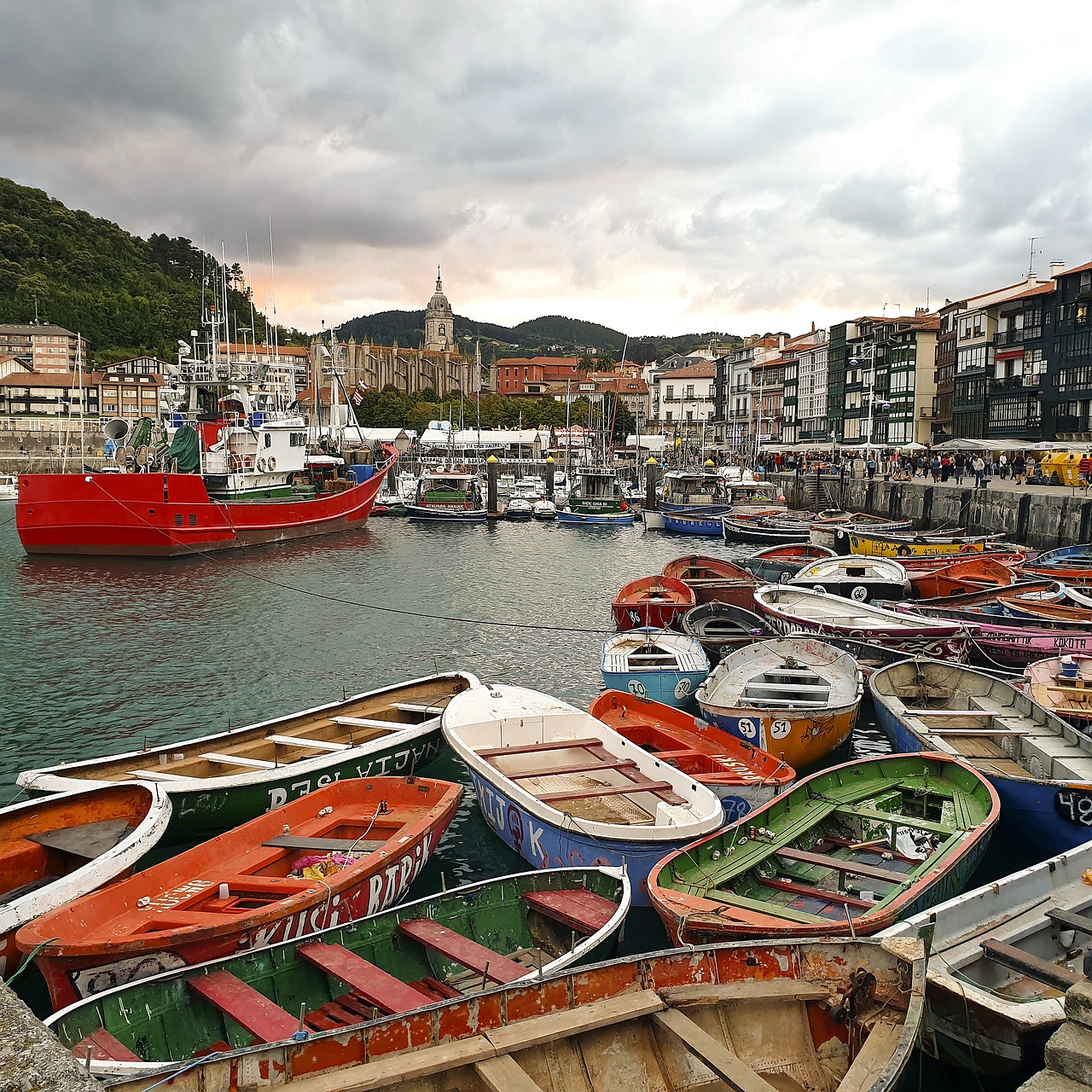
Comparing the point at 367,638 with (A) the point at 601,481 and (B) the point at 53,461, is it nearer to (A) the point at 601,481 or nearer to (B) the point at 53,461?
(A) the point at 601,481

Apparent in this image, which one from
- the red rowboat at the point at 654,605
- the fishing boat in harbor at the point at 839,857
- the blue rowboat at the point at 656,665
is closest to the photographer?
the fishing boat in harbor at the point at 839,857

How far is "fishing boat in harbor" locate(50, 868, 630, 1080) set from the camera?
Answer: 6.63 metres

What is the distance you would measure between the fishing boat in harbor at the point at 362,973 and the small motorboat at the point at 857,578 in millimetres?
17333

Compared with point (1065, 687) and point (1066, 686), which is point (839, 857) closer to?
point (1065, 687)

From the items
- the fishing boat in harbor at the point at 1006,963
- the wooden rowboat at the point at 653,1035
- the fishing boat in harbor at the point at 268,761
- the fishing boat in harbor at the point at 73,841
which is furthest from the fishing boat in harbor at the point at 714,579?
the wooden rowboat at the point at 653,1035

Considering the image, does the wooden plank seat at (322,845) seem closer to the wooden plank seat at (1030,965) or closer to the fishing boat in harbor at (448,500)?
the wooden plank seat at (1030,965)

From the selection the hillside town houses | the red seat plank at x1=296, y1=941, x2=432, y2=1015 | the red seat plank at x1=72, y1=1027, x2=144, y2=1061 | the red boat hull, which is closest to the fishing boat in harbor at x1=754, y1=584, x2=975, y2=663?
the red seat plank at x1=296, y1=941, x2=432, y2=1015

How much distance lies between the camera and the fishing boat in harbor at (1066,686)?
1405 centimetres

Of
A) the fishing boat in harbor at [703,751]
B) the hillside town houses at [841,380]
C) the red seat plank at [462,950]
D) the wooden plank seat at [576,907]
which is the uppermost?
the hillside town houses at [841,380]

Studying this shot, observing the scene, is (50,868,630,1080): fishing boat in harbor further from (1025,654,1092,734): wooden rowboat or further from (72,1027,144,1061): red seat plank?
(1025,654,1092,734): wooden rowboat

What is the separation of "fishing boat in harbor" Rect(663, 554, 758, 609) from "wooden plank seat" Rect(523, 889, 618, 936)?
1631cm

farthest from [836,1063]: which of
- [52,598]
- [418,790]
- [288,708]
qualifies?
[52,598]

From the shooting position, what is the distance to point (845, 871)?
9.28m

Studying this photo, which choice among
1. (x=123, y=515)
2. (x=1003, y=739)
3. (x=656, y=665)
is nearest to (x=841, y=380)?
(x=123, y=515)
